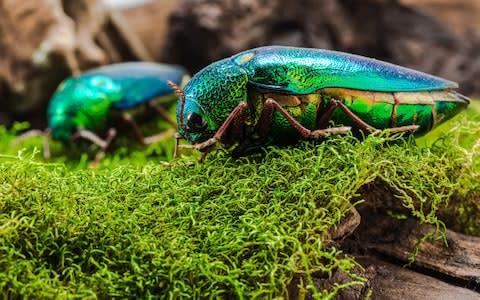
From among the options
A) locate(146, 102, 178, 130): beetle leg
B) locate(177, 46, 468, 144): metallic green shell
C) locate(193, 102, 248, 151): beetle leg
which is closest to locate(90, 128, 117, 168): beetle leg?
locate(146, 102, 178, 130): beetle leg

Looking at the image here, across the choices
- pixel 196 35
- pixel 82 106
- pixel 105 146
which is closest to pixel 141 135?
pixel 105 146

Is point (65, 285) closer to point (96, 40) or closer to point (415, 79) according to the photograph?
point (415, 79)

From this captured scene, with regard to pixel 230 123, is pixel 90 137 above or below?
below

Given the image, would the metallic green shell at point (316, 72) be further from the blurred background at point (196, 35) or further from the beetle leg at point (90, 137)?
the blurred background at point (196, 35)

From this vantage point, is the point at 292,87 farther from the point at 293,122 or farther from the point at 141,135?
the point at 141,135

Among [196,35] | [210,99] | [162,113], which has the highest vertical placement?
[210,99]

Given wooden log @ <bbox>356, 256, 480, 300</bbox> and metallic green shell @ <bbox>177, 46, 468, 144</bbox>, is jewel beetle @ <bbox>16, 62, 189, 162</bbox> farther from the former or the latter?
wooden log @ <bbox>356, 256, 480, 300</bbox>

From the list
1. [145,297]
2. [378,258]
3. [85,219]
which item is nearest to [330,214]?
[378,258]
